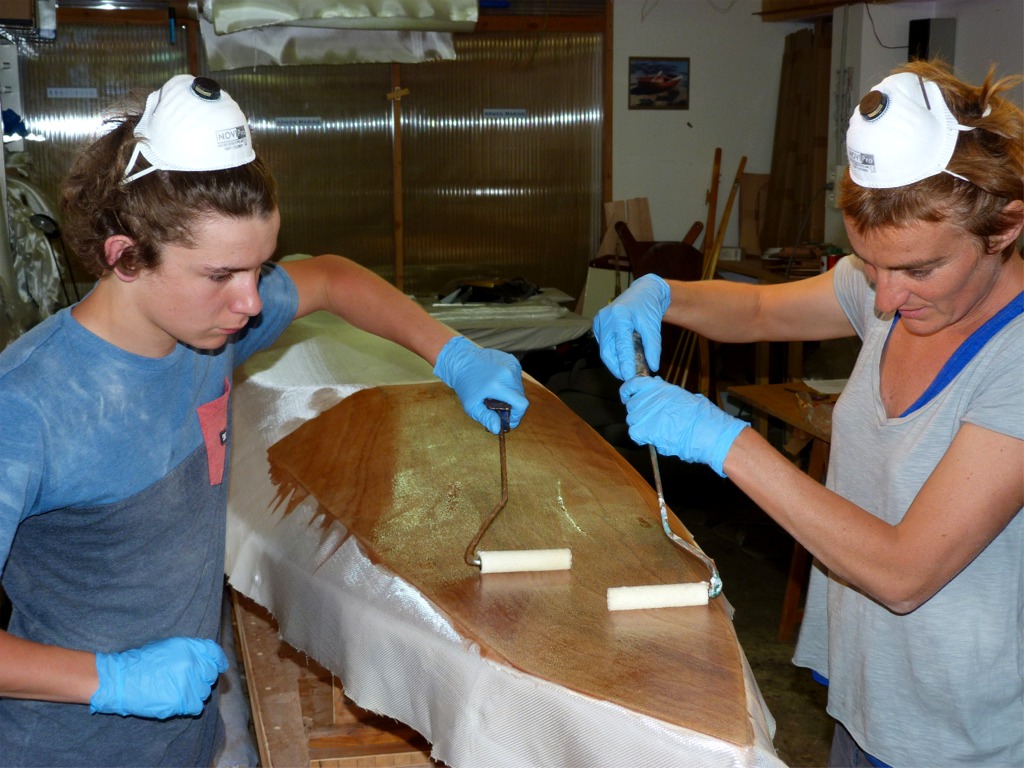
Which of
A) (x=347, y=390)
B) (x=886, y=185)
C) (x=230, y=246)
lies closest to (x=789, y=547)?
(x=347, y=390)

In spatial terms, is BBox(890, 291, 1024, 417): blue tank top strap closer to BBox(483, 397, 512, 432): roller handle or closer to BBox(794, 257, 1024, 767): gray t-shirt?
BBox(794, 257, 1024, 767): gray t-shirt

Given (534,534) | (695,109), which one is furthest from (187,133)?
(695,109)

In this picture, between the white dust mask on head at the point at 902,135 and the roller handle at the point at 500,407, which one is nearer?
the white dust mask on head at the point at 902,135

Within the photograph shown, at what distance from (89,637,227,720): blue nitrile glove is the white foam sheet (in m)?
0.33

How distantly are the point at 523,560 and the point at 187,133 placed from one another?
0.98m

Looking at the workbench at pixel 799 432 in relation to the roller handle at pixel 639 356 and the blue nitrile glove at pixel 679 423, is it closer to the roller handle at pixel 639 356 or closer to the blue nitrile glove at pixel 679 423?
the roller handle at pixel 639 356

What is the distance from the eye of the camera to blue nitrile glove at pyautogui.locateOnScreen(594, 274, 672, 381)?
225cm

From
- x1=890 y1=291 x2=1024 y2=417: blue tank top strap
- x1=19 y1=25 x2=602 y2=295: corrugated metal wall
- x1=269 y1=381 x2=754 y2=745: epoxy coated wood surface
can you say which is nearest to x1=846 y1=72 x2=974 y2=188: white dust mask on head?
x1=890 y1=291 x2=1024 y2=417: blue tank top strap

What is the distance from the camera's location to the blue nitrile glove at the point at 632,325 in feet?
7.37

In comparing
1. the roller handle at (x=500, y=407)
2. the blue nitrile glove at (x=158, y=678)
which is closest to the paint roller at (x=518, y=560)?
the roller handle at (x=500, y=407)

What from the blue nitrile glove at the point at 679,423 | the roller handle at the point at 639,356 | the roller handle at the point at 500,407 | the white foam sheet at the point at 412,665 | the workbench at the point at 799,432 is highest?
the roller handle at the point at 639,356

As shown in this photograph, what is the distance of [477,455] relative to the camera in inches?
99.0

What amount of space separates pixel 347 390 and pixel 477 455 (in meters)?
0.64

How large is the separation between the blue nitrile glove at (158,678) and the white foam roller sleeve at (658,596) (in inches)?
26.9
